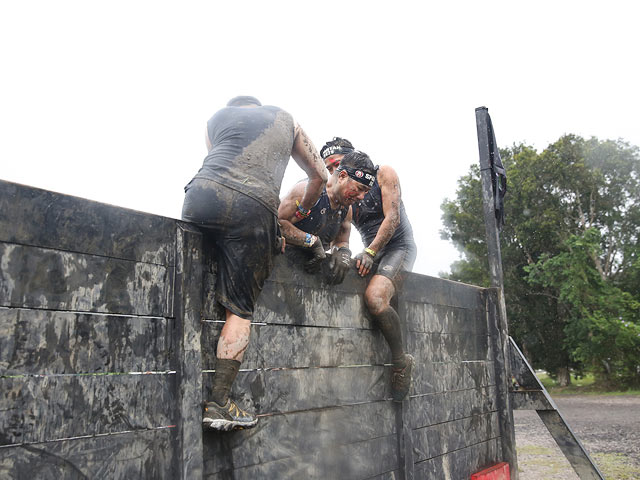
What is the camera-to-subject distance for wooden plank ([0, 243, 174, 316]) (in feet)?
6.32

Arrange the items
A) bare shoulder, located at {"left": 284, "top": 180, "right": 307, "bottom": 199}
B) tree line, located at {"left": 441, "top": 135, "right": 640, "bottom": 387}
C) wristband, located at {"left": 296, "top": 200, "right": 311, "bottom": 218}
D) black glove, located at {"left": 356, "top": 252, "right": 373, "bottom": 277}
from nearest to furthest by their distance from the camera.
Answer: wristband, located at {"left": 296, "top": 200, "right": 311, "bottom": 218} < bare shoulder, located at {"left": 284, "top": 180, "right": 307, "bottom": 199} < black glove, located at {"left": 356, "top": 252, "right": 373, "bottom": 277} < tree line, located at {"left": 441, "top": 135, "right": 640, "bottom": 387}

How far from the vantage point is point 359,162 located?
3727 millimetres

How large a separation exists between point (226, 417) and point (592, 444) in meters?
8.08

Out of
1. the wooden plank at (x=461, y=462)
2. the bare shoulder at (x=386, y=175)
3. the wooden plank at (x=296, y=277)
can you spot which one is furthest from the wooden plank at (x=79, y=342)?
the wooden plank at (x=461, y=462)

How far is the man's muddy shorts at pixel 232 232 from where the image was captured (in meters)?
2.62

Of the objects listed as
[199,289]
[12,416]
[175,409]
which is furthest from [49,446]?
[199,289]

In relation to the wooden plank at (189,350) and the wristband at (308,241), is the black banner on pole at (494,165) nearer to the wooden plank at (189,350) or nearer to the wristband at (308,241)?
the wristband at (308,241)

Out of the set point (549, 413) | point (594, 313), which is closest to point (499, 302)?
point (549, 413)

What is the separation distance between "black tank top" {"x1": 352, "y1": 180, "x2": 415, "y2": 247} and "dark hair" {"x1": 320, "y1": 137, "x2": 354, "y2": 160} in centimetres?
40

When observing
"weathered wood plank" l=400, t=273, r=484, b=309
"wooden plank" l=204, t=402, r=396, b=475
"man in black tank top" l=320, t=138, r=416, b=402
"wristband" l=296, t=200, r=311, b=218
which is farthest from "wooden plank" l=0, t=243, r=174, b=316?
"weathered wood plank" l=400, t=273, r=484, b=309

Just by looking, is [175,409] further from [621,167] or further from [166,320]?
[621,167]

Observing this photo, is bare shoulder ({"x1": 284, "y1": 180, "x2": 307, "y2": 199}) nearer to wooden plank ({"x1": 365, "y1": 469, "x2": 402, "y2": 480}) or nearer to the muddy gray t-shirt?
the muddy gray t-shirt

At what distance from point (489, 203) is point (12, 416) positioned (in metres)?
5.87

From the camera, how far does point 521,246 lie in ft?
84.2
